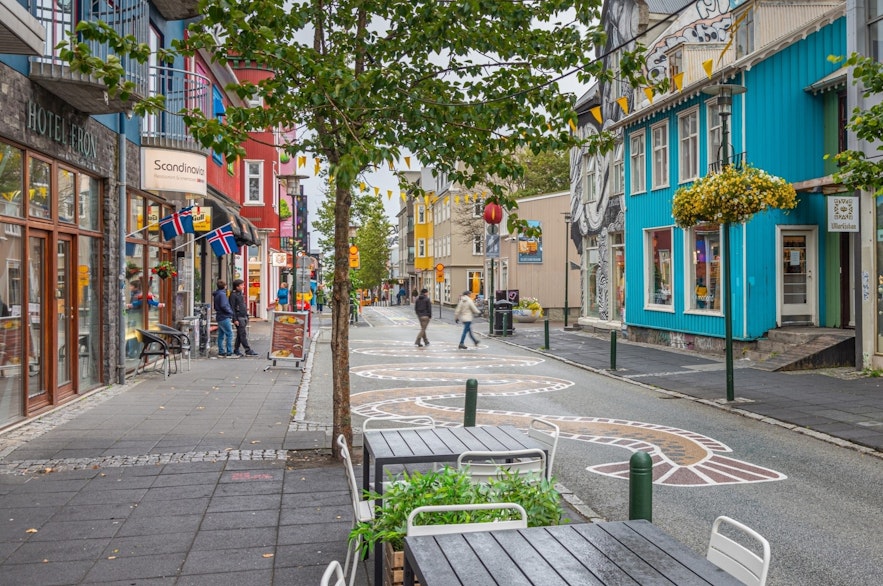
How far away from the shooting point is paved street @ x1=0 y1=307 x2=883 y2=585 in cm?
564

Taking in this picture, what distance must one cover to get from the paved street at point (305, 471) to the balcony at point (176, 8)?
24.2ft

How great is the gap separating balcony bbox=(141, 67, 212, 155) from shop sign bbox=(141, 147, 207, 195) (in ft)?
0.52

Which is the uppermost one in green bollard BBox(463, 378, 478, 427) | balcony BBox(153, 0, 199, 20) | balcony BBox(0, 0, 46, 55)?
balcony BBox(153, 0, 199, 20)

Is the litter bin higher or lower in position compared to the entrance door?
lower

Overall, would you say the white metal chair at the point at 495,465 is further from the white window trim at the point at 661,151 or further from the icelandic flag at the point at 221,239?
the white window trim at the point at 661,151

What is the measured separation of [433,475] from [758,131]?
17.7m

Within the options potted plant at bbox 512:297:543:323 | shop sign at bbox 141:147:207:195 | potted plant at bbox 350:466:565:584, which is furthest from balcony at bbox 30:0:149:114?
potted plant at bbox 512:297:543:323

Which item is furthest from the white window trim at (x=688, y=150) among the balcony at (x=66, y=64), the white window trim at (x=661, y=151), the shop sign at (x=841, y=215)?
the balcony at (x=66, y=64)

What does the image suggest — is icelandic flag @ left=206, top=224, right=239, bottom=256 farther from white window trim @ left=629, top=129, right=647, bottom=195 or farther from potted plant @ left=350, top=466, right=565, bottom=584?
potted plant @ left=350, top=466, right=565, bottom=584

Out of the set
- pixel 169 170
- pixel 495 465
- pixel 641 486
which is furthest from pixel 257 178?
pixel 641 486

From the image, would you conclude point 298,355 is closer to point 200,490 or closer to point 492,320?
point 200,490

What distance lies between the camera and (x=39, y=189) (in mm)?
10914

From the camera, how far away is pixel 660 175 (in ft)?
78.7

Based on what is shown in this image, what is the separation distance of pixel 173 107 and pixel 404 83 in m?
10.1
